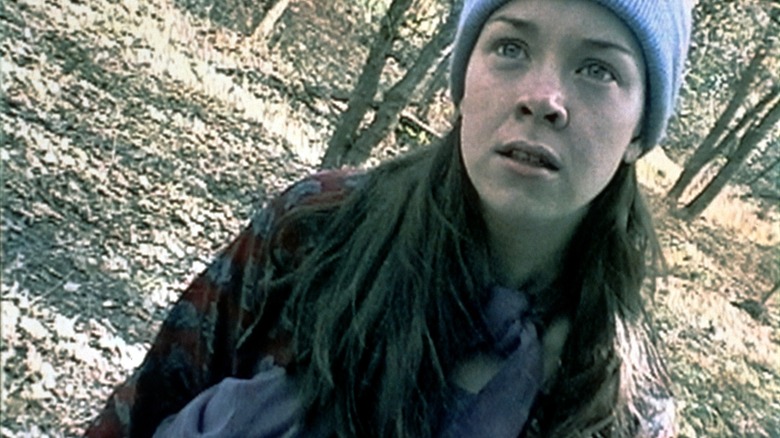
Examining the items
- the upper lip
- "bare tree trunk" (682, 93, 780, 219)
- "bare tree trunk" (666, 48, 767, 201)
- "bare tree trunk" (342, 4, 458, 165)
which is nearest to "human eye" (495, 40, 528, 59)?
the upper lip

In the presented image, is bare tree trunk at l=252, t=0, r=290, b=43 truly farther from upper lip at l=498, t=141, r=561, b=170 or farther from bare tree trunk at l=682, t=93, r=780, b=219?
upper lip at l=498, t=141, r=561, b=170

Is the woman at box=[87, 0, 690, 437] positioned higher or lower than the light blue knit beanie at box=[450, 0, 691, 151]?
lower

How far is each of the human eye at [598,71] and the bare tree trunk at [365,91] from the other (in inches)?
148

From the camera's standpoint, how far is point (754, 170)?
436 inches

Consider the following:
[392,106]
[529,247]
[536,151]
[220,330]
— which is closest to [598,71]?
[536,151]

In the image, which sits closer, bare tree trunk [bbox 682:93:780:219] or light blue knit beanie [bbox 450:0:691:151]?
light blue knit beanie [bbox 450:0:691:151]

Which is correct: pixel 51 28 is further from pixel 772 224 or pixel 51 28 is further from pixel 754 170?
pixel 772 224

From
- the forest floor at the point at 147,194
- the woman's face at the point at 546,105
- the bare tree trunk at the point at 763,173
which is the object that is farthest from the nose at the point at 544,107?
the bare tree trunk at the point at 763,173

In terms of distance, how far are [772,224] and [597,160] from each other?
1152 cm

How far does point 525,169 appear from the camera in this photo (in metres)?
1.13

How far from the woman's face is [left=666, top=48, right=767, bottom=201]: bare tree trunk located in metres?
7.08

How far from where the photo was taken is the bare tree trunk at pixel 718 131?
26.3ft

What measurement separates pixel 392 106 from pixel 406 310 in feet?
12.4

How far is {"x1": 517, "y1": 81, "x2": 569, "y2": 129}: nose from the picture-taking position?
3.75ft
